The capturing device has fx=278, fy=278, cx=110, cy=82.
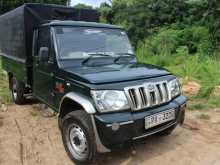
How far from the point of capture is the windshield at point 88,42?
4.50 m

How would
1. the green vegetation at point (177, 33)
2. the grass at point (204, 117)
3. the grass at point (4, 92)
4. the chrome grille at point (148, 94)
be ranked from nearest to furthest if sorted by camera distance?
the chrome grille at point (148, 94) < the grass at point (204, 117) < the grass at point (4, 92) < the green vegetation at point (177, 33)

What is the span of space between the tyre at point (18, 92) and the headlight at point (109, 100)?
368cm

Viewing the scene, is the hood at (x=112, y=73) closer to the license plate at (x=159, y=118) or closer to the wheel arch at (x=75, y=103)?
the wheel arch at (x=75, y=103)

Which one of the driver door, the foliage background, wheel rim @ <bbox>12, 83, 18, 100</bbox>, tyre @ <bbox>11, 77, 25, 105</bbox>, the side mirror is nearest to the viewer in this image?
the side mirror

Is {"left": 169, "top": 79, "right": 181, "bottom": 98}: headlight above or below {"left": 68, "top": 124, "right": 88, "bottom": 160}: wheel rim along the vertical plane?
above

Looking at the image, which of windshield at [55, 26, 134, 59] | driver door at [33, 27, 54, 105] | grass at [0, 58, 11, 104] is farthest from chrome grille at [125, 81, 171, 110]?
grass at [0, 58, 11, 104]

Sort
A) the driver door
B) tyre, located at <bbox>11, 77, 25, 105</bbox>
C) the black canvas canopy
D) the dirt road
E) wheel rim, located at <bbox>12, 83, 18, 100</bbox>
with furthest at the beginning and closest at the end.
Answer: wheel rim, located at <bbox>12, 83, 18, 100</bbox> < tyre, located at <bbox>11, 77, 25, 105</bbox> < the black canvas canopy < the driver door < the dirt road

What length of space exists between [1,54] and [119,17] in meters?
14.6

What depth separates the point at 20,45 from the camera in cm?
580

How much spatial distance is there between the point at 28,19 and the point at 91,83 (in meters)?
2.75

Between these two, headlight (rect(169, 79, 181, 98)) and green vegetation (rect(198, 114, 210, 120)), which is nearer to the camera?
headlight (rect(169, 79, 181, 98))

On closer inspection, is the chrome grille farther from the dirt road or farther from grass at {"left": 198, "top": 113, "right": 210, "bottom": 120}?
grass at {"left": 198, "top": 113, "right": 210, "bottom": 120}

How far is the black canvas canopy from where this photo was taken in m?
5.54

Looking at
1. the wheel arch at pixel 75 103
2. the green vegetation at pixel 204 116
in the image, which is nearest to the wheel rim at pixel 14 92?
the wheel arch at pixel 75 103
